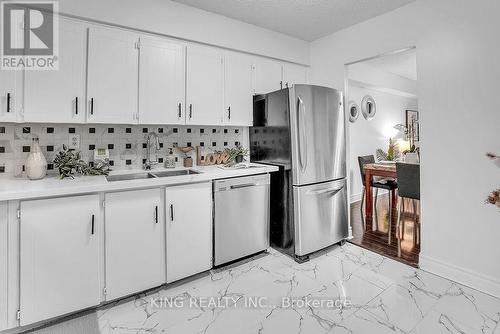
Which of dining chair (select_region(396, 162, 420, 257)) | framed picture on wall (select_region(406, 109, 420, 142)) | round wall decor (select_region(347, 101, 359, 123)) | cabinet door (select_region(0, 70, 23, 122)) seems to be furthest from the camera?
framed picture on wall (select_region(406, 109, 420, 142))

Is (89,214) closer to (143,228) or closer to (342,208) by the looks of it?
(143,228)

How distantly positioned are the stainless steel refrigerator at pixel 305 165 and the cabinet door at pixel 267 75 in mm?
174

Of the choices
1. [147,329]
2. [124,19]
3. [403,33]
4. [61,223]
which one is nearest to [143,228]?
[61,223]

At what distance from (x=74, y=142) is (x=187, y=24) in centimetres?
156

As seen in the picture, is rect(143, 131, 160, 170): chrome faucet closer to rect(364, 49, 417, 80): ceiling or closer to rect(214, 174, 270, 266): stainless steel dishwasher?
rect(214, 174, 270, 266): stainless steel dishwasher

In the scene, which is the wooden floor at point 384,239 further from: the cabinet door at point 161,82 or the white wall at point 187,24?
the cabinet door at point 161,82

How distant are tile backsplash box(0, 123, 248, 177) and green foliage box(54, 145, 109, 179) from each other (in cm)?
9

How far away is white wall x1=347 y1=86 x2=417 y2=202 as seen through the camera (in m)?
5.26

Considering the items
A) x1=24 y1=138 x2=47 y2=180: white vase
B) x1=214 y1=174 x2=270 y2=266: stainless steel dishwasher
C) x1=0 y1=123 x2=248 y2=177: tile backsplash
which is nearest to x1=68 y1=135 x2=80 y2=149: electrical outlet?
x1=0 y1=123 x2=248 y2=177: tile backsplash

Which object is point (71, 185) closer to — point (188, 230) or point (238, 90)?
point (188, 230)

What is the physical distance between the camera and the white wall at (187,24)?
2229 millimetres

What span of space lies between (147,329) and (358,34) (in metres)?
3.56

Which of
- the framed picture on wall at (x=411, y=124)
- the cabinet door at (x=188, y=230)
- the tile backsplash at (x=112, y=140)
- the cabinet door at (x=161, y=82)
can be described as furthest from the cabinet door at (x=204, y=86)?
the framed picture on wall at (x=411, y=124)

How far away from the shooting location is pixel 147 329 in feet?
5.90
